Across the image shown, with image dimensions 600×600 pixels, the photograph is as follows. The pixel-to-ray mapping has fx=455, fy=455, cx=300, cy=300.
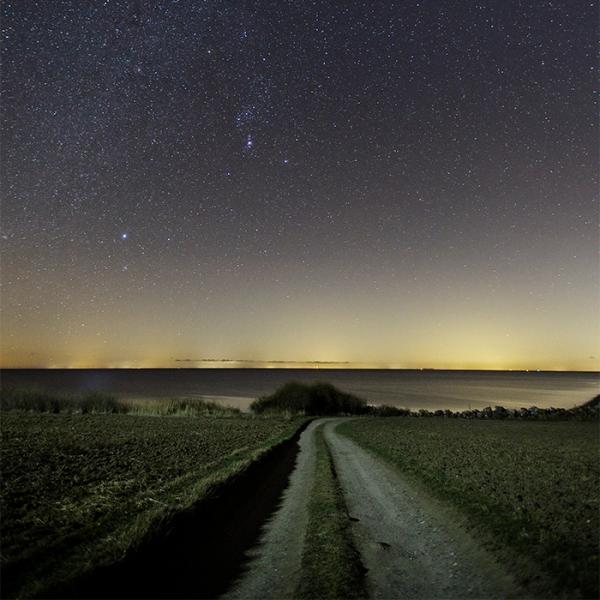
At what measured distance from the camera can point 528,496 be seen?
14.6 m

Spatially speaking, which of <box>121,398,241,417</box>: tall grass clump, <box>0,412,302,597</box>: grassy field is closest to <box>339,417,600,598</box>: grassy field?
<box>0,412,302,597</box>: grassy field

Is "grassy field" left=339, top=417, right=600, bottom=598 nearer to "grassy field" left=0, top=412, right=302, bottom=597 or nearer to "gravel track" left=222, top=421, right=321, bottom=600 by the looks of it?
"gravel track" left=222, top=421, right=321, bottom=600

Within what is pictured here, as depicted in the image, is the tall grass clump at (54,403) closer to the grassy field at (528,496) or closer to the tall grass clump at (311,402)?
the tall grass clump at (311,402)

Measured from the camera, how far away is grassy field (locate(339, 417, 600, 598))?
29.5 ft

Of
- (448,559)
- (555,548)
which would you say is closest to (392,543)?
(448,559)

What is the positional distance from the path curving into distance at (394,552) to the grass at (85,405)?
155 feet

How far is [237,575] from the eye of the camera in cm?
937

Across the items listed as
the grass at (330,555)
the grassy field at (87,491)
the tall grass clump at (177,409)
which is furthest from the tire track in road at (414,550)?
the tall grass clump at (177,409)

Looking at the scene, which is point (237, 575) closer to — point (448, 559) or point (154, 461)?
point (448, 559)

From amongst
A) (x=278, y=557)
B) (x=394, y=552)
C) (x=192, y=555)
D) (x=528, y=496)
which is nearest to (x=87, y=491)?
(x=192, y=555)

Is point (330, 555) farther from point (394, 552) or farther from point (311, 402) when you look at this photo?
point (311, 402)

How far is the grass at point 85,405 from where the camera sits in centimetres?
5759

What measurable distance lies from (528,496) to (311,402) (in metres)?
71.1

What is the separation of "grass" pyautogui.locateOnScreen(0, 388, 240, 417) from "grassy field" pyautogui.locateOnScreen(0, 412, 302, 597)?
29.2m
